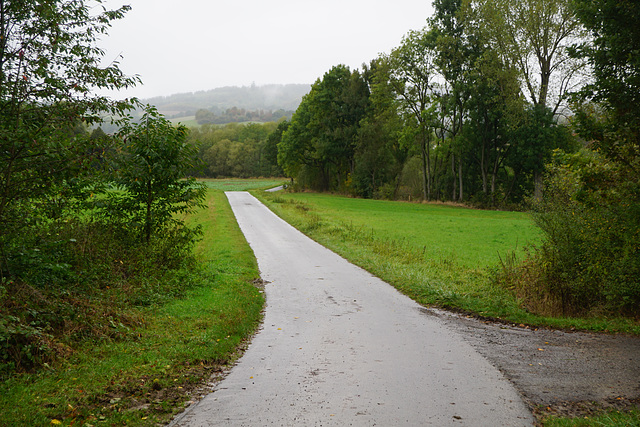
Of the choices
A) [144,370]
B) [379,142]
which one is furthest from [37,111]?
[379,142]

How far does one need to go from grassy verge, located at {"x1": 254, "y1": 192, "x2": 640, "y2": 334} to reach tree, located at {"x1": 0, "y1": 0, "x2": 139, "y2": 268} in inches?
348

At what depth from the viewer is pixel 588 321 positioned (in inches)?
384

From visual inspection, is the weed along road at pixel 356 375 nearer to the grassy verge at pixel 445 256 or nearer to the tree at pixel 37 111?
the grassy verge at pixel 445 256

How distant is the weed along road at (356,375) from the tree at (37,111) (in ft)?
13.6

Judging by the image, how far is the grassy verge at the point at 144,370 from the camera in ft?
16.3

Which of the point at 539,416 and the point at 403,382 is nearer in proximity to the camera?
the point at 539,416

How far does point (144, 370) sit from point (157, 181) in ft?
22.4

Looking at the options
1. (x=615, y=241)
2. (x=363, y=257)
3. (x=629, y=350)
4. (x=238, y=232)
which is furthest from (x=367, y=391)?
(x=238, y=232)

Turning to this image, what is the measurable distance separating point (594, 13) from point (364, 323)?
7.80 metres

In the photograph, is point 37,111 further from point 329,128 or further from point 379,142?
point 329,128

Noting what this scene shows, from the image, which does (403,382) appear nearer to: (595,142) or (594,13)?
(595,142)

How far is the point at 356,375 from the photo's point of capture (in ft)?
21.2

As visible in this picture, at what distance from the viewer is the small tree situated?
37.0ft

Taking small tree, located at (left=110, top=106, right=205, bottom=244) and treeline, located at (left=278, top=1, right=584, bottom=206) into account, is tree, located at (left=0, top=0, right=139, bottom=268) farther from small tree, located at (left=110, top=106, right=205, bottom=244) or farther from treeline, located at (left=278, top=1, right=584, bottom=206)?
treeline, located at (left=278, top=1, right=584, bottom=206)
